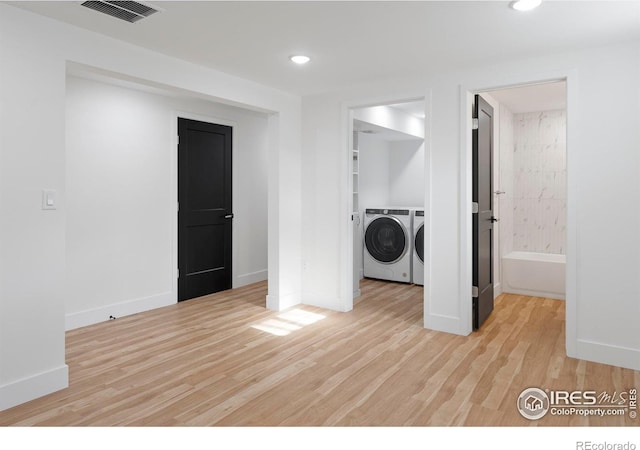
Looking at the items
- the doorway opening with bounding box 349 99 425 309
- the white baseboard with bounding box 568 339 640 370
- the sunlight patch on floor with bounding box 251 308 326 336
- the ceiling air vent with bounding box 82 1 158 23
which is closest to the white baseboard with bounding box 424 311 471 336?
the white baseboard with bounding box 568 339 640 370

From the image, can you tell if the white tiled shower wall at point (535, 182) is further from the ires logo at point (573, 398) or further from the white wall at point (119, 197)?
the white wall at point (119, 197)

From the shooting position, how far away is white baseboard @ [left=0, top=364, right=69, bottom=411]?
2.38m

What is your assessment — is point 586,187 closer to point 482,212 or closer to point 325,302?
point 482,212

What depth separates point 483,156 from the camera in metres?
3.85

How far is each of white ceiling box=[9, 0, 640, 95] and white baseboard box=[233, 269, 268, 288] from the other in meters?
2.82

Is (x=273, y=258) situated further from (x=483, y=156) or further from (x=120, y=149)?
(x=483, y=156)

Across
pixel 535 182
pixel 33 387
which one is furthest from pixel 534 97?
pixel 33 387

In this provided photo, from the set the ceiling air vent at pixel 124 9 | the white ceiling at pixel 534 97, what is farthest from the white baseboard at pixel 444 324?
the ceiling air vent at pixel 124 9

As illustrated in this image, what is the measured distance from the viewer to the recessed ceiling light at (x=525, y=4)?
91.3 inches

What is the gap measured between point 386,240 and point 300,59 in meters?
3.12

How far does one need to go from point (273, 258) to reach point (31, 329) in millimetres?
2312

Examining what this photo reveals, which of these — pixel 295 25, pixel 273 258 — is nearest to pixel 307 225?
pixel 273 258

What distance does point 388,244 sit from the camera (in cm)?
583

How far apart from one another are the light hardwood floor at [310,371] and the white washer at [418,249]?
52.1 inches
